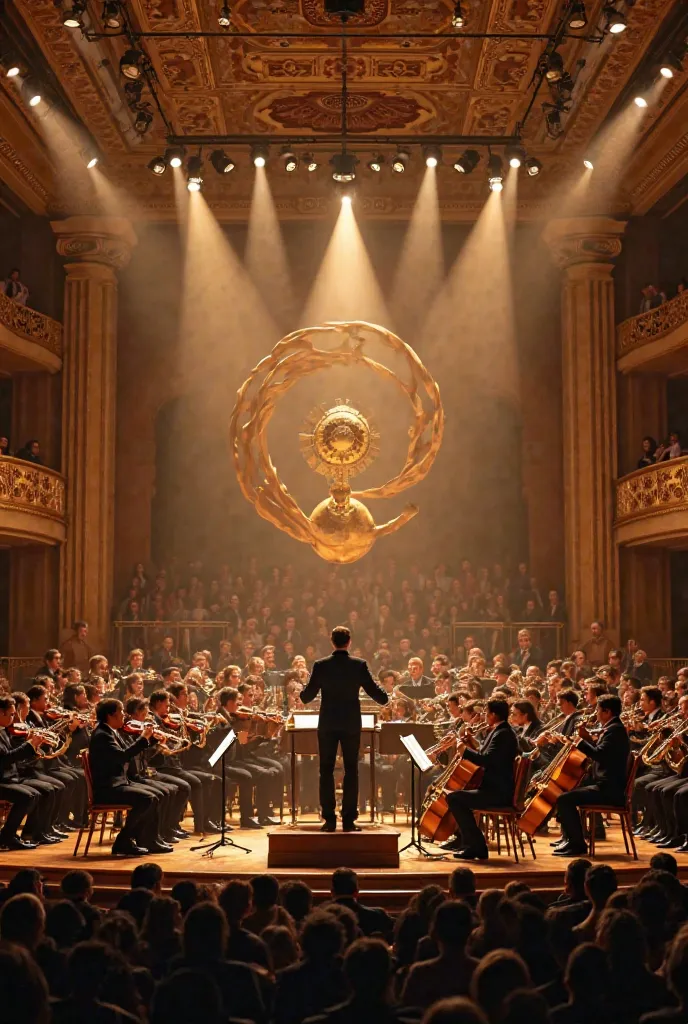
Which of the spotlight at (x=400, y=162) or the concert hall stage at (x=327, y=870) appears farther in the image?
the spotlight at (x=400, y=162)

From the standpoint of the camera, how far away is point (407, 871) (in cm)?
878

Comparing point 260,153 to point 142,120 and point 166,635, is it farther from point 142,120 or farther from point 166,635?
point 166,635

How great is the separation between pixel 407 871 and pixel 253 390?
44.8 ft

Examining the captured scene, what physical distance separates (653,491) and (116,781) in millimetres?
10866

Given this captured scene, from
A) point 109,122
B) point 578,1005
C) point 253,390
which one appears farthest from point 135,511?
point 578,1005

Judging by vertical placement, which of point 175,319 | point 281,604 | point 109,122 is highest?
point 109,122

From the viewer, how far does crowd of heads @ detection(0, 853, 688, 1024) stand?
12.4ft

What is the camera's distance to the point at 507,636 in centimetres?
1930

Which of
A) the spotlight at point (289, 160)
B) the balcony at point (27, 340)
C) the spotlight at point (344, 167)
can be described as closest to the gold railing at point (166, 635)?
the balcony at point (27, 340)

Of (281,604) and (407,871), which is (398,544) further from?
(407,871)

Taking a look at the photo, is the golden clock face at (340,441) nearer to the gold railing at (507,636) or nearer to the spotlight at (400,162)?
the spotlight at (400,162)

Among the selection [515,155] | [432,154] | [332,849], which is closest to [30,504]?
[432,154]

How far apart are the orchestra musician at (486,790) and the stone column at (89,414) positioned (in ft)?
36.4

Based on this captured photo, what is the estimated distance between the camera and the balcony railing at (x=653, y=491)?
17312 millimetres
